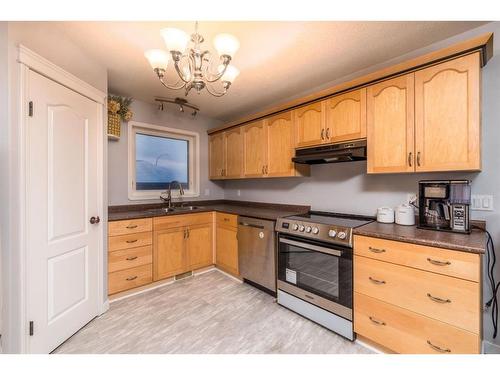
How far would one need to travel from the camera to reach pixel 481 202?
5.31 feet

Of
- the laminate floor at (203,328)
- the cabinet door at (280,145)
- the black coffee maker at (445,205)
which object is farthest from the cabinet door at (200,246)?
the black coffee maker at (445,205)

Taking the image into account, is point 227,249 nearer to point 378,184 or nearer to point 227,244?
point 227,244

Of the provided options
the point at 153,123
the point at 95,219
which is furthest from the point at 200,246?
the point at 153,123

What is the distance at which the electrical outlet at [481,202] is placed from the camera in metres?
1.58

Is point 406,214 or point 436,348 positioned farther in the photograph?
point 406,214

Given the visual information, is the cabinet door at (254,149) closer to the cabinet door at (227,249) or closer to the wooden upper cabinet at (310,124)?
the wooden upper cabinet at (310,124)

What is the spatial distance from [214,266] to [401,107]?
9.47 feet

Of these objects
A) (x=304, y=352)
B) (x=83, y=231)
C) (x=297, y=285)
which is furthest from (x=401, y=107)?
(x=83, y=231)

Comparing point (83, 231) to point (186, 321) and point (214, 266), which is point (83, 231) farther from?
point (214, 266)

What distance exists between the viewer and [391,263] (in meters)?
1.51

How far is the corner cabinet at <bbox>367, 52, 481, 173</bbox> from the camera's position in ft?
4.66

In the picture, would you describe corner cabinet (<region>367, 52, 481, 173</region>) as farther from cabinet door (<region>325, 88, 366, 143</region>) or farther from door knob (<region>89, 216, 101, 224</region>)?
door knob (<region>89, 216, 101, 224</region>)

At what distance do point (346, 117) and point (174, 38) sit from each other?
1.56 m

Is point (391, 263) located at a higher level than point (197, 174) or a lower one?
lower
